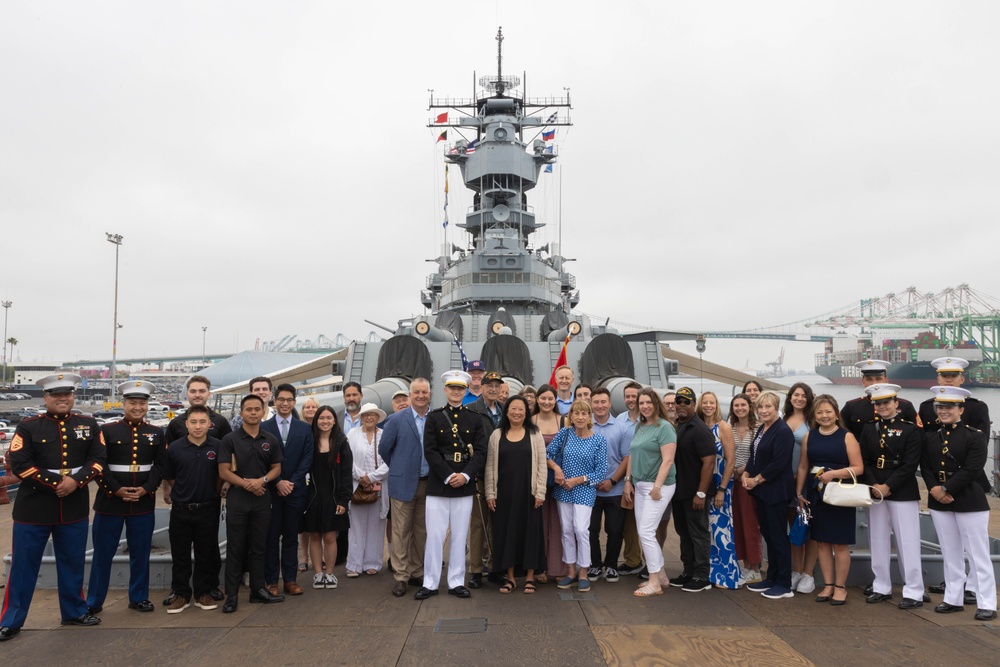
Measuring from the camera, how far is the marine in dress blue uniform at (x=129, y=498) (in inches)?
169

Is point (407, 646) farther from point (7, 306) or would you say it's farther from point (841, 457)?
point (7, 306)

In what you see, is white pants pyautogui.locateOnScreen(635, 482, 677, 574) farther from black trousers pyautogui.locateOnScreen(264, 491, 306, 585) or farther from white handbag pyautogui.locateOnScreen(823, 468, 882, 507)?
black trousers pyautogui.locateOnScreen(264, 491, 306, 585)

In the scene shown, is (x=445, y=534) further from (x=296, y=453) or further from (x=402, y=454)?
(x=296, y=453)

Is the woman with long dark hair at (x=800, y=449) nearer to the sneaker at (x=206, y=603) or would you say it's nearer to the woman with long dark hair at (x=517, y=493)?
the woman with long dark hair at (x=517, y=493)

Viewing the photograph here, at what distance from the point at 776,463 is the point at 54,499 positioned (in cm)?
474

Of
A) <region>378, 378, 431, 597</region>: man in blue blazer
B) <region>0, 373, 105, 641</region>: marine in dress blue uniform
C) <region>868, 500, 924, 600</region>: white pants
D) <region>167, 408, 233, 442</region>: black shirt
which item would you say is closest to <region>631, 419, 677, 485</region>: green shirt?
<region>868, 500, 924, 600</region>: white pants

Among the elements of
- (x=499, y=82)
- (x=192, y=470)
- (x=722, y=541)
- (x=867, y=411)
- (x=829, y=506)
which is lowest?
(x=722, y=541)

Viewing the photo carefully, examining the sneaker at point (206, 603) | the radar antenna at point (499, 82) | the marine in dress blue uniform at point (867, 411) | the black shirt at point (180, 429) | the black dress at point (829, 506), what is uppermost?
the radar antenna at point (499, 82)

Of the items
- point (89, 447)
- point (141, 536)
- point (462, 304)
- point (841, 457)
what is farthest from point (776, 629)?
point (462, 304)

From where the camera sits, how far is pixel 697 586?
4.86 m

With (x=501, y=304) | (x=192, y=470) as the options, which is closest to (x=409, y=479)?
(x=192, y=470)

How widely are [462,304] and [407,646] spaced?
1492cm

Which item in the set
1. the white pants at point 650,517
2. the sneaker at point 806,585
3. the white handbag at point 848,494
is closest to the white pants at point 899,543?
the white handbag at point 848,494

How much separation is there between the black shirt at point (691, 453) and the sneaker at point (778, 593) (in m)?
0.82
